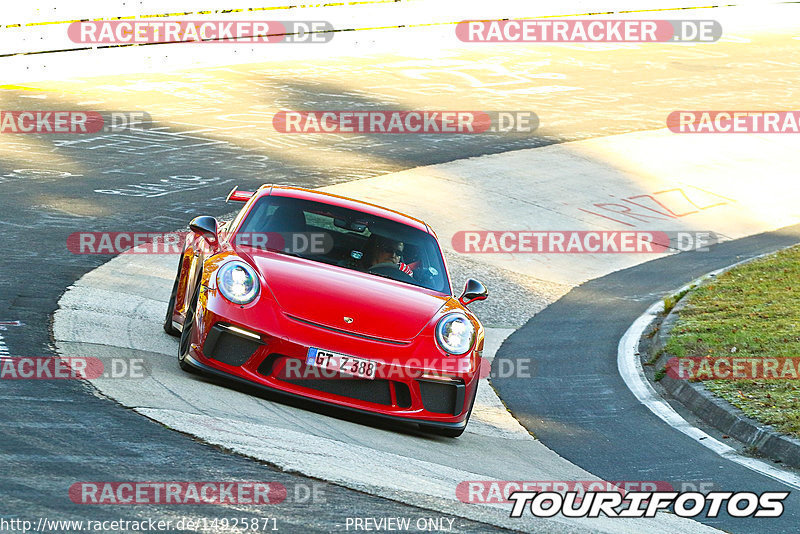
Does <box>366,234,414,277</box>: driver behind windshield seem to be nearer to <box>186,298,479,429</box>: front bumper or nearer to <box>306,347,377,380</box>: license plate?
<box>186,298,479,429</box>: front bumper

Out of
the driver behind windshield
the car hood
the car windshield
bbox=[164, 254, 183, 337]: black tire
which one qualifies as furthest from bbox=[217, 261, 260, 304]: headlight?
bbox=[164, 254, 183, 337]: black tire

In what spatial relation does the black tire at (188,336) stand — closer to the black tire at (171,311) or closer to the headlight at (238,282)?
the headlight at (238,282)

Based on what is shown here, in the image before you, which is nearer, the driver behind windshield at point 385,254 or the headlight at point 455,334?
the headlight at point 455,334

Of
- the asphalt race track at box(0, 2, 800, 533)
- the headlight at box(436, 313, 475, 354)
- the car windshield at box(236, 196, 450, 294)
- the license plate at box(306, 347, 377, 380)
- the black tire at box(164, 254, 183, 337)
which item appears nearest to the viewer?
the asphalt race track at box(0, 2, 800, 533)

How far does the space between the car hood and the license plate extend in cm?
21

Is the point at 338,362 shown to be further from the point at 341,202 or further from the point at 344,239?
the point at 341,202

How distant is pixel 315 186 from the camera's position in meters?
18.3

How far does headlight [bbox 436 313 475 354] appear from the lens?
26.3 ft

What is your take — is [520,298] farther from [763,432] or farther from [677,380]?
[763,432]

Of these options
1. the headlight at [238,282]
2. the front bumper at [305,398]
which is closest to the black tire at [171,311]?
the headlight at [238,282]

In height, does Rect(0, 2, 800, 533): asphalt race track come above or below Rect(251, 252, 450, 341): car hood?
below

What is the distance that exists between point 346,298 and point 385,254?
1.06m

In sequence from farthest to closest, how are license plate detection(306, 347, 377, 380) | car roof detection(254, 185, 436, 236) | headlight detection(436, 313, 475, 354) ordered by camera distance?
car roof detection(254, 185, 436, 236) < headlight detection(436, 313, 475, 354) < license plate detection(306, 347, 377, 380)

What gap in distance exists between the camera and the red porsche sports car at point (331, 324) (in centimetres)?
761
